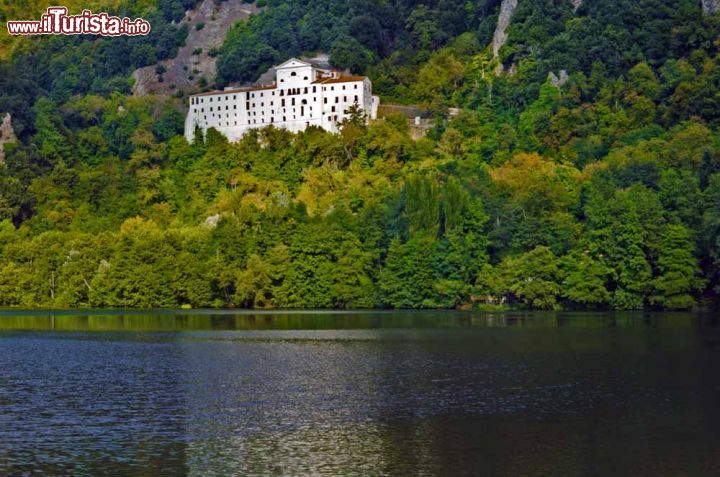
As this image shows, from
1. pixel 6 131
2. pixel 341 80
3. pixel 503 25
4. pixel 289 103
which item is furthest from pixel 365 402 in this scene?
pixel 503 25

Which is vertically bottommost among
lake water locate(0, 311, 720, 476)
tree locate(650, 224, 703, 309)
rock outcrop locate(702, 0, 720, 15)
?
lake water locate(0, 311, 720, 476)

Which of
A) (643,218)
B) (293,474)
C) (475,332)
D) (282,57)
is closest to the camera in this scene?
(293,474)

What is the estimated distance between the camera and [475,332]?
71.2 metres

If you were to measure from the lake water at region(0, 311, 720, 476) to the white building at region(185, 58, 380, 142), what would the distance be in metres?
75.6

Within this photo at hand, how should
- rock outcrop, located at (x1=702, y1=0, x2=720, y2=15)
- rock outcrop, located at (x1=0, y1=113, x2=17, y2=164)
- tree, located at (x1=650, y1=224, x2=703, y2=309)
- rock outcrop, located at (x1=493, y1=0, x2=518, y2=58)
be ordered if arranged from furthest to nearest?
rock outcrop, located at (x1=493, y1=0, x2=518, y2=58), rock outcrop, located at (x1=0, y1=113, x2=17, y2=164), rock outcrop, located at (x1=702, y1=0, x2=720, y2=15), tree, located at (x1=650, y1=224, x2=703, y2=309)

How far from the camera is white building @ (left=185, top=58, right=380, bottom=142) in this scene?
473ft

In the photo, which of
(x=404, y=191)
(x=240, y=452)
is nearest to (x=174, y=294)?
(x=404, y=191)

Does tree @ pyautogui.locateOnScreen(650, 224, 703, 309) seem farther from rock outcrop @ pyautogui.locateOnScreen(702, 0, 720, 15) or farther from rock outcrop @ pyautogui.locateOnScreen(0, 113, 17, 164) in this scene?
rock outcrop @ pyautogui.locateOnScreen(0, 113, 17, 164)

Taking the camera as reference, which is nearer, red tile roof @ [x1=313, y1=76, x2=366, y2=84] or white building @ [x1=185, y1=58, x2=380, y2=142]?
red tile roof @ [x1=313, y1=76, x2=366, y2=84]

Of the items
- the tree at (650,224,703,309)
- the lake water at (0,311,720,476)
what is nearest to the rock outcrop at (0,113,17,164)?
the lake water at (0,311,720,476)

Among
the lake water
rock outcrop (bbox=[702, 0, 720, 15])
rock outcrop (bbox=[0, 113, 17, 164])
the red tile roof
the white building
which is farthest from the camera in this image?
rock outcrop (bbox=[0, 113, 17, 164])

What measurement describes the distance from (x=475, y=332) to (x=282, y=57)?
122 m

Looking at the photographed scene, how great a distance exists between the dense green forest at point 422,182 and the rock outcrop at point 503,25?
2.20 metres

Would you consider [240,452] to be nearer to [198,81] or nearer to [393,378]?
[393,378]
